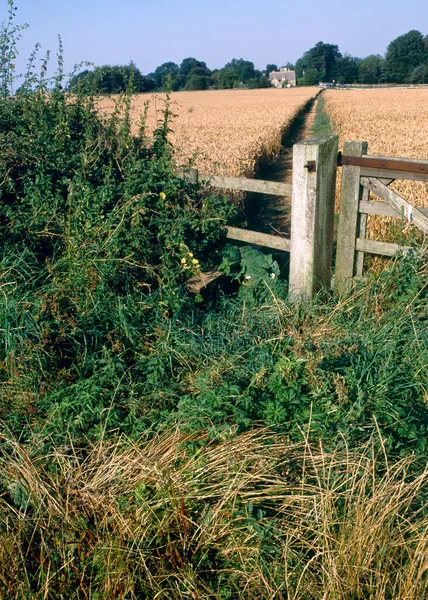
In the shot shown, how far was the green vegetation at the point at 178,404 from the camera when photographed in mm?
2434

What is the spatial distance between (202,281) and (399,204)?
1.76m

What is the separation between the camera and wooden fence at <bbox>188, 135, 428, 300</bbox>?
4.68m

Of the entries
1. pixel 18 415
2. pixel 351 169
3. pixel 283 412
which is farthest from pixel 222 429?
pixel 351 169

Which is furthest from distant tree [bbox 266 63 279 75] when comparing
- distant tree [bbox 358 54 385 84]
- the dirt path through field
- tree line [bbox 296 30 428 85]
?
the dirt path through field

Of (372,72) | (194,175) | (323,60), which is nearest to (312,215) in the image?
(194,175)

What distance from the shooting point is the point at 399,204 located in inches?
186

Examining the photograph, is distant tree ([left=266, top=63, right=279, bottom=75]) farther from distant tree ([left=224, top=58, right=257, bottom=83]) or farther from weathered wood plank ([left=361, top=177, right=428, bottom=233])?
weathered wood plank ([left=361, top=177, right=428, bottom=233])

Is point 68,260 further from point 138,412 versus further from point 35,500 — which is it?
point 35,500

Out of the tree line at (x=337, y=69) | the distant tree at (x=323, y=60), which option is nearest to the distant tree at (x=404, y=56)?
the tree line at (x=337, y=69)

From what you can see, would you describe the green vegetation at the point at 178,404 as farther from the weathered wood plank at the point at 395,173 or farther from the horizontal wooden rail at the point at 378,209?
the weathered wood plank at the point at 395,173

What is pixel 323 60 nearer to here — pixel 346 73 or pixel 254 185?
pixel 346 73

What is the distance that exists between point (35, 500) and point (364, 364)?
2014 millimetres

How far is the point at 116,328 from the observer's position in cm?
419

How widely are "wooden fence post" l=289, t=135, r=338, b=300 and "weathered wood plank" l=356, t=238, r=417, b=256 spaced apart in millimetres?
264
